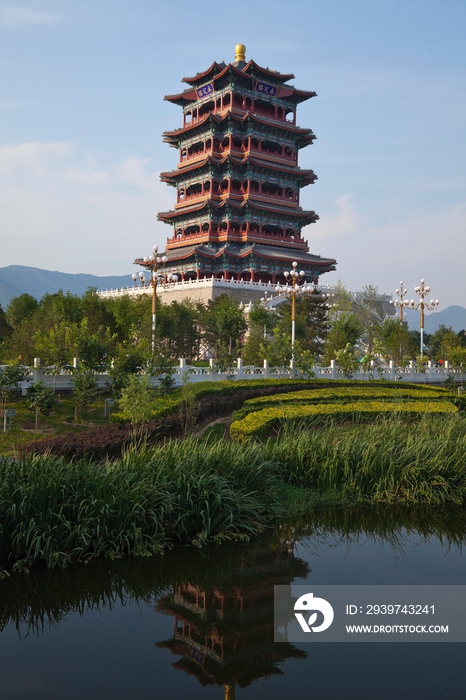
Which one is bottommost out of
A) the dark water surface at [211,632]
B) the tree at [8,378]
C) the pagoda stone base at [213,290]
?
the dark water surface at [211,632]

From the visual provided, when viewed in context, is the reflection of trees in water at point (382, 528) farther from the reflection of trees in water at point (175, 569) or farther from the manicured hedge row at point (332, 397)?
the manicured hedge row at point (332, 397)

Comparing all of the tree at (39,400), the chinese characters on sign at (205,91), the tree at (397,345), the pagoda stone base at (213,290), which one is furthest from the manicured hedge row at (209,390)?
the chinese characters on sign at (205,91)

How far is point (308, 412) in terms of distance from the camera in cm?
1622

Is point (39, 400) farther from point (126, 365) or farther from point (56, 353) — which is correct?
point (126, 365)

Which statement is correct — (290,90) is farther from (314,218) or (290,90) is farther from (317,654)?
(317,654)

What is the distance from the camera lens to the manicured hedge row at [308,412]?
14.5m

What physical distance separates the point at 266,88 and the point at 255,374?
137 feet

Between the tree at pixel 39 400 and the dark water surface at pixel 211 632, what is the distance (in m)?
10.0

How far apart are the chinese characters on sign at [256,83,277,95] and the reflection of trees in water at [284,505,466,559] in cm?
5683

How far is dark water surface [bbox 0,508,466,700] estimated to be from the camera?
17.0 ft

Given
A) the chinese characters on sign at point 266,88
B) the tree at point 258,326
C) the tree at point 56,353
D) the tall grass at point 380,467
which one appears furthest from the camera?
the chinese characters on sign at point 266,88

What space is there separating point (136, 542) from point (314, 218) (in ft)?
186

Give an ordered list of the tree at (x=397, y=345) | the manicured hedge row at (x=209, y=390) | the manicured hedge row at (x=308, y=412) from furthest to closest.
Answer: the tree at (x=397, y=345) → the manicured hedge row at (x=209, y=390) → the manicured hedge row at (x=308, y=412)

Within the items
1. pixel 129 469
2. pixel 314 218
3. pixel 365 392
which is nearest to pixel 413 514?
pixel 129 469
